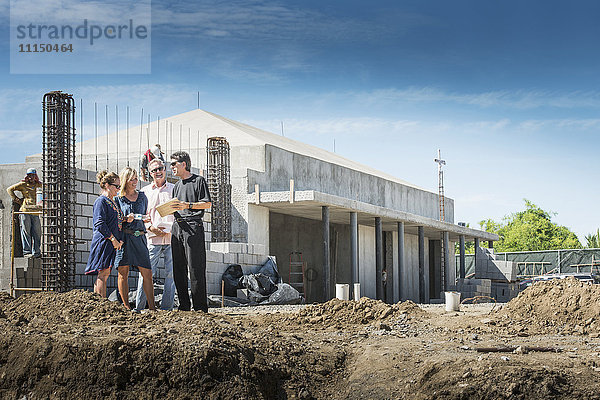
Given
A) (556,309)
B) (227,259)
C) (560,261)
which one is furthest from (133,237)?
(560,261)

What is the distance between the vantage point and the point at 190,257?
8.91 meters

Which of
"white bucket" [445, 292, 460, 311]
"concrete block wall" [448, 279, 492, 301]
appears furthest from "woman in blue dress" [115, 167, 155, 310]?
"concrete block wall" [448, 279, 492, 301]

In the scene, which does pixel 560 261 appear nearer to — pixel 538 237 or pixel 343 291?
pixel 538 237

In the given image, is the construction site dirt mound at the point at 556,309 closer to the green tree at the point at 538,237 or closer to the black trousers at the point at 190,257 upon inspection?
the black trousers at the point at 190,257

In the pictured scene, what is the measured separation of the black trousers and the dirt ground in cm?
112

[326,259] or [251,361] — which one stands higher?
[326,259]

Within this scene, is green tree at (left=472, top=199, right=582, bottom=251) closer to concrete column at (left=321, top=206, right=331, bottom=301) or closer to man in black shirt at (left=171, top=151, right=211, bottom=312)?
concrete column at (left=321, top=206, right=331, bottom=301)

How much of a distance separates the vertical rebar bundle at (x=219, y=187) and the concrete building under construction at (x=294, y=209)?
11 cm

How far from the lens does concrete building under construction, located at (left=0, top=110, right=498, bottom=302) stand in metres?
19.8

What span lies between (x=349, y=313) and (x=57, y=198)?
5866 millimetres

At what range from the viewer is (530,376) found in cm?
537

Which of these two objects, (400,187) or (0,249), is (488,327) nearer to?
(0,249)

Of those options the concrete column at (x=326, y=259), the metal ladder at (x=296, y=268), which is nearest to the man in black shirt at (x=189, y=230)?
the concrete column at (x=326, y=259)

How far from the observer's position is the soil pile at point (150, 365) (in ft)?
17.9
